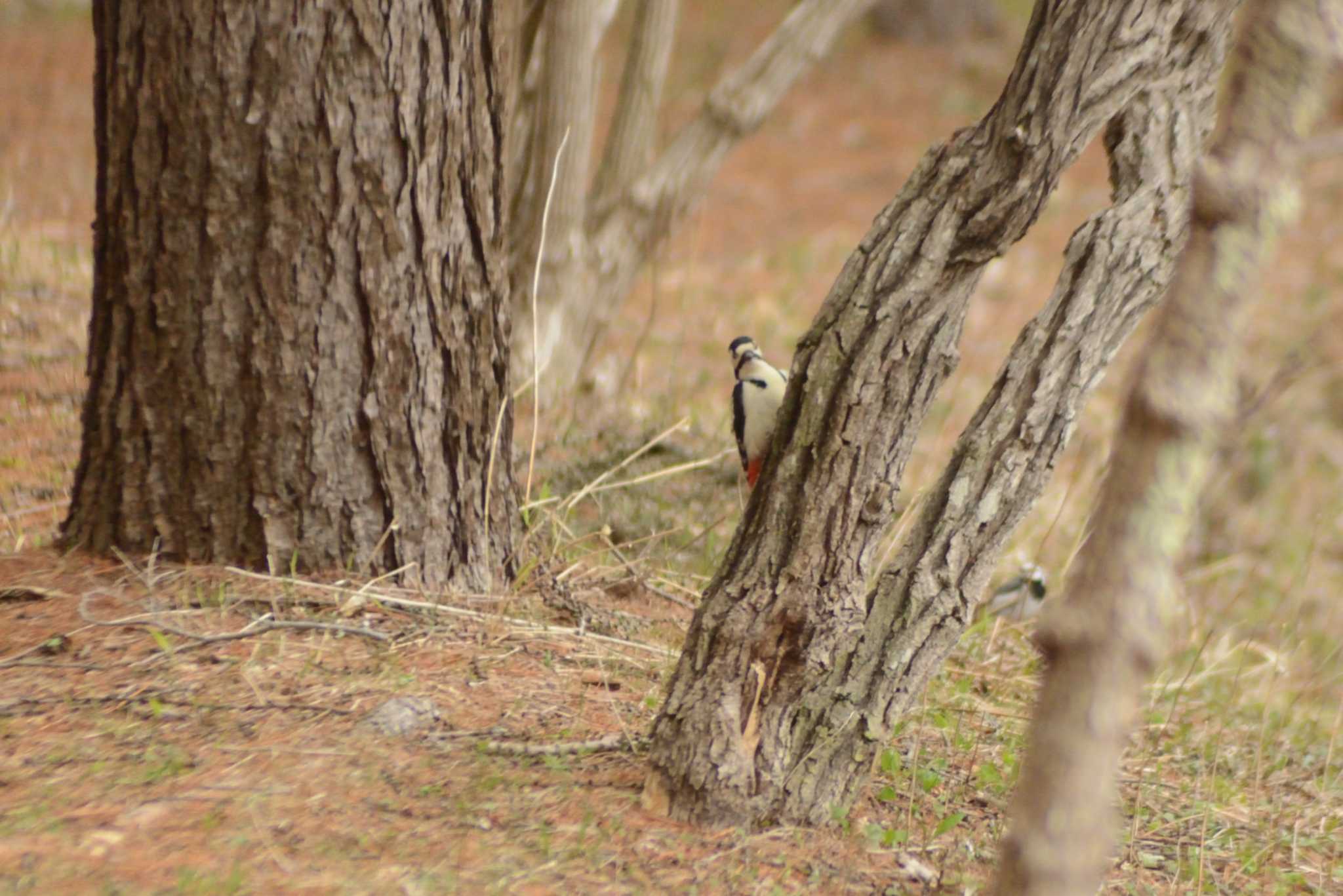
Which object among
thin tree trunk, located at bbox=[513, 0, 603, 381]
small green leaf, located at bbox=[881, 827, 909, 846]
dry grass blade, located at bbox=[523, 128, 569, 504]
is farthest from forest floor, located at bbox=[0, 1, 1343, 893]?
thin tree trunk, located at bbox=[513, 0, 603, 381]

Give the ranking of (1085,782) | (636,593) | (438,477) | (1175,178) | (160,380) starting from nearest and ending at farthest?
(1085,782)
(1175,178)
(160,380)
(438,477)
(636,593)

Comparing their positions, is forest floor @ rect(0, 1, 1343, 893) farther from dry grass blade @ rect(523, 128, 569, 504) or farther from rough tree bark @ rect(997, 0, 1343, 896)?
rough tree bark @ rect(997, 0, 1343, 896)

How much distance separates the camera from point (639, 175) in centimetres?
510

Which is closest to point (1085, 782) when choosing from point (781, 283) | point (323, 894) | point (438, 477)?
point (323, 894)

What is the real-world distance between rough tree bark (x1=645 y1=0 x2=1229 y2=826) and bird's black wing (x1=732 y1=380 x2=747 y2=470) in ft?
5.44

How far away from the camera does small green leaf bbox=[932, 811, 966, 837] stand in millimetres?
2182

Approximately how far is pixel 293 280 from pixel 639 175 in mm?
2756

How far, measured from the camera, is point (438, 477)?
2.79 meters

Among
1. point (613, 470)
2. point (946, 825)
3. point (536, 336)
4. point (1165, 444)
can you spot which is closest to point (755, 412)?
point (613, 470)

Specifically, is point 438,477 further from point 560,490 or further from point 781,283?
point 781,283

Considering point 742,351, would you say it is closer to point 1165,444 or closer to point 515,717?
point 515,717

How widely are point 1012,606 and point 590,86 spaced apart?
8.36 ft

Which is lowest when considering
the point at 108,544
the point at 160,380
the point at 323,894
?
the point at 323,894

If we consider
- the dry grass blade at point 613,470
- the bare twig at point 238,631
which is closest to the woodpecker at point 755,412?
the dry grass blade at point 613,470
